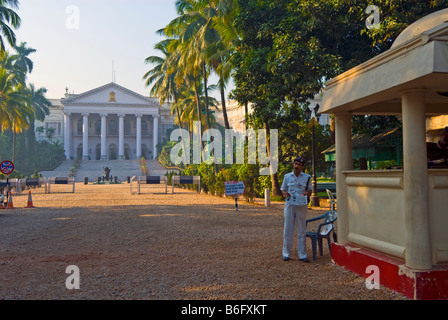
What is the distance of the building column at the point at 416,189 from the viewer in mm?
4441

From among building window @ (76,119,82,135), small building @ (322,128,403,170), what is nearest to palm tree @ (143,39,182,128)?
small building @ (322,128,403,170)

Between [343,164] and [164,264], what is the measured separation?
300cm

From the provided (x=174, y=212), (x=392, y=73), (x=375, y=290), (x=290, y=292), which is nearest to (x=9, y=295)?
(x=290, y=292)

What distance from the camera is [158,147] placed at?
72562 mm

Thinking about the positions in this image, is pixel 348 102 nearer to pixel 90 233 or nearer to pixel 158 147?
pixel 90 233

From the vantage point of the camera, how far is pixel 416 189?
447 cm

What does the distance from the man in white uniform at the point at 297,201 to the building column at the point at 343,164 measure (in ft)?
1.53

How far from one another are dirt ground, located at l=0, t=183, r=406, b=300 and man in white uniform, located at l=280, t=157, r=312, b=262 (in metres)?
0.32

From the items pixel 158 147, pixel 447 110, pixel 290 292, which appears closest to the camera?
pixel 290 292

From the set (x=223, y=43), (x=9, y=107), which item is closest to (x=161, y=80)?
(x=9, y=107)

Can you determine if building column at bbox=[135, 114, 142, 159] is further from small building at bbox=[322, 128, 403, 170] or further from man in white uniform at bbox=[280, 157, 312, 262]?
man in white uniform at bbox=[280, 157, 312, 262]

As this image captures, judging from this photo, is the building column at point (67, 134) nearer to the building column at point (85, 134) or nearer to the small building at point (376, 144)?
the building column at point (85, 134)

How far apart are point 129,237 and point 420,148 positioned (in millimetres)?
6315

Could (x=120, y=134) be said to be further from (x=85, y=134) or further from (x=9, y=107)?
(x=9, y=107)
